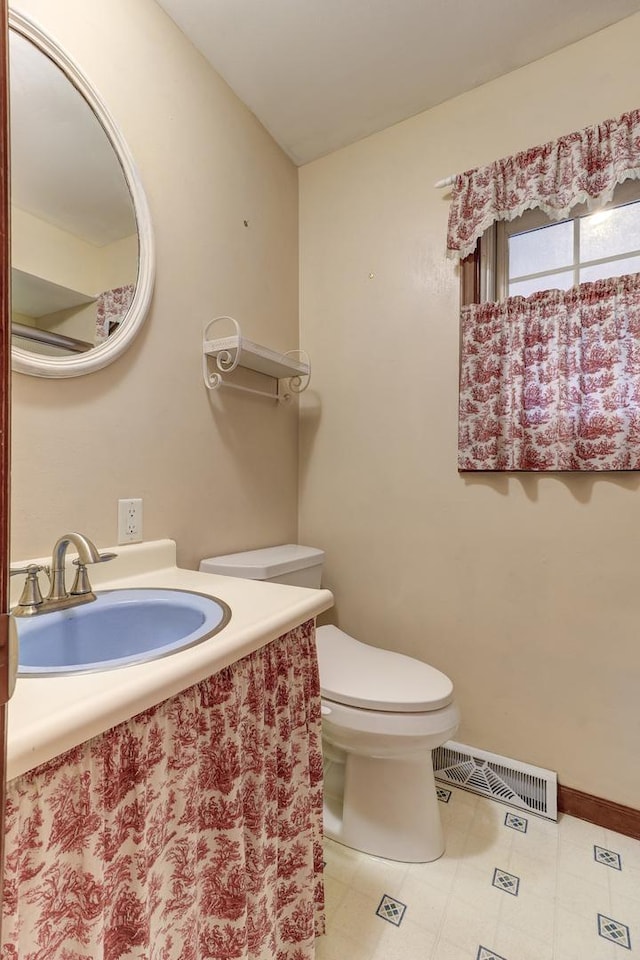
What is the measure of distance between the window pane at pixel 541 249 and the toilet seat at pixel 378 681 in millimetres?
1387

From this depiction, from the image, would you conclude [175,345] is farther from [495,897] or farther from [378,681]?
[495,897]

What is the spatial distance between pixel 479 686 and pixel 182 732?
4.16ft

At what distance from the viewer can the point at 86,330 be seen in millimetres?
1098

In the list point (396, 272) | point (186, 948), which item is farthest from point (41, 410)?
point (396, 272)

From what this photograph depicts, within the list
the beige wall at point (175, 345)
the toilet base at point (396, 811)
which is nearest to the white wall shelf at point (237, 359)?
the beige wall at point (175, 345)

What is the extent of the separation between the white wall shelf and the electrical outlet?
48 centimetres

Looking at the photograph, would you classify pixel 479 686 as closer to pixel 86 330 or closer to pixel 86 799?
pixel 86 799

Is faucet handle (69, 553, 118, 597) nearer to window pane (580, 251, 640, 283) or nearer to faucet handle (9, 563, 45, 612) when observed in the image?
faucet handle (9, 563, 45, 612)

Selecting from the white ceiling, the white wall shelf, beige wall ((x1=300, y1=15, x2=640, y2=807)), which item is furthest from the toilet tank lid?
the white ceiling

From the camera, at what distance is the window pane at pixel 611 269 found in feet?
4.45

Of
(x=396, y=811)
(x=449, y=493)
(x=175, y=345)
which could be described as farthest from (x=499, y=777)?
(x=175, y=345)

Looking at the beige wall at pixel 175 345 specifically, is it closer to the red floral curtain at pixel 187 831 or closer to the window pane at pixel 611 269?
the red floral curtain at pixel 187 831

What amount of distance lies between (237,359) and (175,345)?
19 centimetres

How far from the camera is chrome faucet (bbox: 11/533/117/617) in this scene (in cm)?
81
